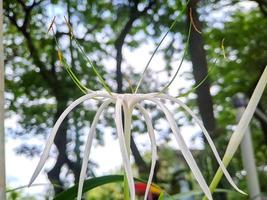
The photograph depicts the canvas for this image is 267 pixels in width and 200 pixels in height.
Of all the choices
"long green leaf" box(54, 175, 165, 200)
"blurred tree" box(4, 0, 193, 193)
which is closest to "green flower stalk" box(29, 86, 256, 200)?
"long green leaf" box(54, 175, 165, 200)

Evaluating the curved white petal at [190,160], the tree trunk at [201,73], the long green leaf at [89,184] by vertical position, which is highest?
the tree trunk at [201,73]

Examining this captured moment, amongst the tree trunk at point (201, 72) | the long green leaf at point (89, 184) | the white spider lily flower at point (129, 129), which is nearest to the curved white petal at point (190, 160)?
the white spider lily flower at point (129, 129)

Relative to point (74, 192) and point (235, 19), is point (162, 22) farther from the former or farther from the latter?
point (74, 192)

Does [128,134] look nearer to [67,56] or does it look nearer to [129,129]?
[129,129]

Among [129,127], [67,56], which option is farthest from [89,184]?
[67,56]

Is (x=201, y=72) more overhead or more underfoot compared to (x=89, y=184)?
more overhead

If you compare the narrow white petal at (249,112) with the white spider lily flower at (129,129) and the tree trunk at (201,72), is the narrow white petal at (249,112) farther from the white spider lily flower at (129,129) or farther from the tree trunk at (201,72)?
the tree trunk at (201,72)

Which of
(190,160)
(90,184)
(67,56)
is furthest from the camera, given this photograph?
(67,56)

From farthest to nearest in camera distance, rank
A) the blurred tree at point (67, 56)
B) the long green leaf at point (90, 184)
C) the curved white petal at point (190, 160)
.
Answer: the blurred tree at point (67, 56) → the long green leaf at point (90, 184) → the curved white petal at point (190, 160)

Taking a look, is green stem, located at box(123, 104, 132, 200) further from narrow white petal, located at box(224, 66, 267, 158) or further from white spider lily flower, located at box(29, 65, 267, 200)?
narrow white petal, located at box(224, 66, 267, 158)

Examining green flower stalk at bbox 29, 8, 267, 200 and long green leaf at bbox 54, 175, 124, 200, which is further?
long green leaf at bbox 54, 175, 124, 200

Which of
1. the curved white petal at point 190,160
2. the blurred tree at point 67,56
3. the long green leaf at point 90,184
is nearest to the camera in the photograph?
the curved white petal at point 190,160

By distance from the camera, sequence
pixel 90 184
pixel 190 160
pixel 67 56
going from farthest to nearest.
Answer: pixel 67 56 → pixel 90 184 → pixel 190 160

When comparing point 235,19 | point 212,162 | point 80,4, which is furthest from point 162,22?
point 235,19
